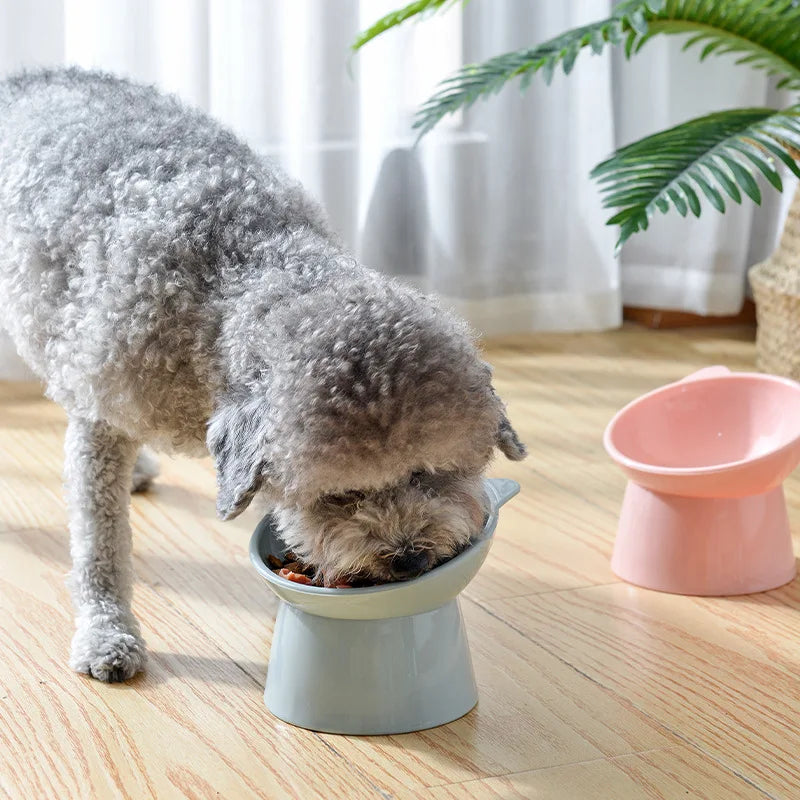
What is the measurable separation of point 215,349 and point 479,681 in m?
0.53

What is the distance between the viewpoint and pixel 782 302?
2.72 meters

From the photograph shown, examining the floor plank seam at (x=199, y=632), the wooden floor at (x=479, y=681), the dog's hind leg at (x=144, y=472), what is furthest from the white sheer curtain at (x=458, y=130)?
the floor plank seam at (x=199, y=632)

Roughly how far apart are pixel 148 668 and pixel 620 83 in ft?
7.33

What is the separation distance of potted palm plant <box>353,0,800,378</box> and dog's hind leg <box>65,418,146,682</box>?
36.6 inches

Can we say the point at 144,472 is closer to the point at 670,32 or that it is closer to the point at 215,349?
the point at 215,349

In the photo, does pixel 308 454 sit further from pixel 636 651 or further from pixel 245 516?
pixel 245 516

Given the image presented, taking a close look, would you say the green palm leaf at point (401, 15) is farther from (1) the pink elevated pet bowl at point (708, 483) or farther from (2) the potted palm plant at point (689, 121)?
(1) the pink elevated pet bowl at point (708, 483)

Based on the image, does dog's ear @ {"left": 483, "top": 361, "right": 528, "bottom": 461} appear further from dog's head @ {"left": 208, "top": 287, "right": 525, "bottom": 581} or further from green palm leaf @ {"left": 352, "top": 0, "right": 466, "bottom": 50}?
green palm leaf @ {"left": 352, "top": 0, "right": 466, "bottom": 50}

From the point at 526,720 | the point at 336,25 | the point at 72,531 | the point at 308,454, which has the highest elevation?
the point at 336,25

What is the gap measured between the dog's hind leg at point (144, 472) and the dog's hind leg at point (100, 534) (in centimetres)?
50

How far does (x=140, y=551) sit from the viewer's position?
1.96 meters

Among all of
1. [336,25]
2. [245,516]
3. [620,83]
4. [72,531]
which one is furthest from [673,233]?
[72,531]

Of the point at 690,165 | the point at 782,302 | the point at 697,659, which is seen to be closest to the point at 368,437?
the point at 697,659

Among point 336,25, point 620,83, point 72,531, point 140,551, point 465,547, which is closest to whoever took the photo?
point 465,547
